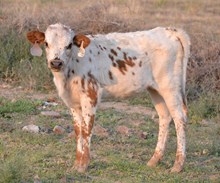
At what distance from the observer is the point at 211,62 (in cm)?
1375

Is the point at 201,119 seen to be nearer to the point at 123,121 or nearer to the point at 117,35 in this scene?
the point at 123,121

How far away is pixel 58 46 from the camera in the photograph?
8219 mm

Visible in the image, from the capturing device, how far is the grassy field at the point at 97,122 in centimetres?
849

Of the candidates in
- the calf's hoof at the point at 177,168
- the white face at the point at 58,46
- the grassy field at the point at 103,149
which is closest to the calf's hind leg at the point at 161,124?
the grassy field at the point at 103,149

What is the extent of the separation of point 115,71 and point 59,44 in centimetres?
94

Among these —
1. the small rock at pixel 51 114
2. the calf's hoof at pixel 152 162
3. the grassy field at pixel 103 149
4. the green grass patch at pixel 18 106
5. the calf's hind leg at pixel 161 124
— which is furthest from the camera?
the green grass patch at pixel 18 106

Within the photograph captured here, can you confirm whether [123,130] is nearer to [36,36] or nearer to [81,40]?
[81,40]

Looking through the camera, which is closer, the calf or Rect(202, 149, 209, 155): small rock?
the calf

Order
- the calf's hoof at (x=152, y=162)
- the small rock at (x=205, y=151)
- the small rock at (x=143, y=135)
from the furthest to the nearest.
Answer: the small rock at (x=143, y=135)
the small rock at (x=205, y=151)
the calf's hoof at (x=152, y=162)

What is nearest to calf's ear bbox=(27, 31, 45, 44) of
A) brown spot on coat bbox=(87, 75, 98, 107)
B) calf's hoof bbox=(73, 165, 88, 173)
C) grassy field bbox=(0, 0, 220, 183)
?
brown spot on coat bbox=(87, 75, 98, 107)

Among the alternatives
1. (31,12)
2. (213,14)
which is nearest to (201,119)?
(31,12)

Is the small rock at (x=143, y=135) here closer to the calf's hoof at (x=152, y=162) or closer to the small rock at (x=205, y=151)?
the small rock at (x=205, y=151)

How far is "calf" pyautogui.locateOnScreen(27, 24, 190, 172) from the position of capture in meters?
8.41

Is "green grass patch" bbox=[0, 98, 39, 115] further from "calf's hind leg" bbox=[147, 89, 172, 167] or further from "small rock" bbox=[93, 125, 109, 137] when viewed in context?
"calf's hind leg" bbox=[147, 89, 172, 167]
